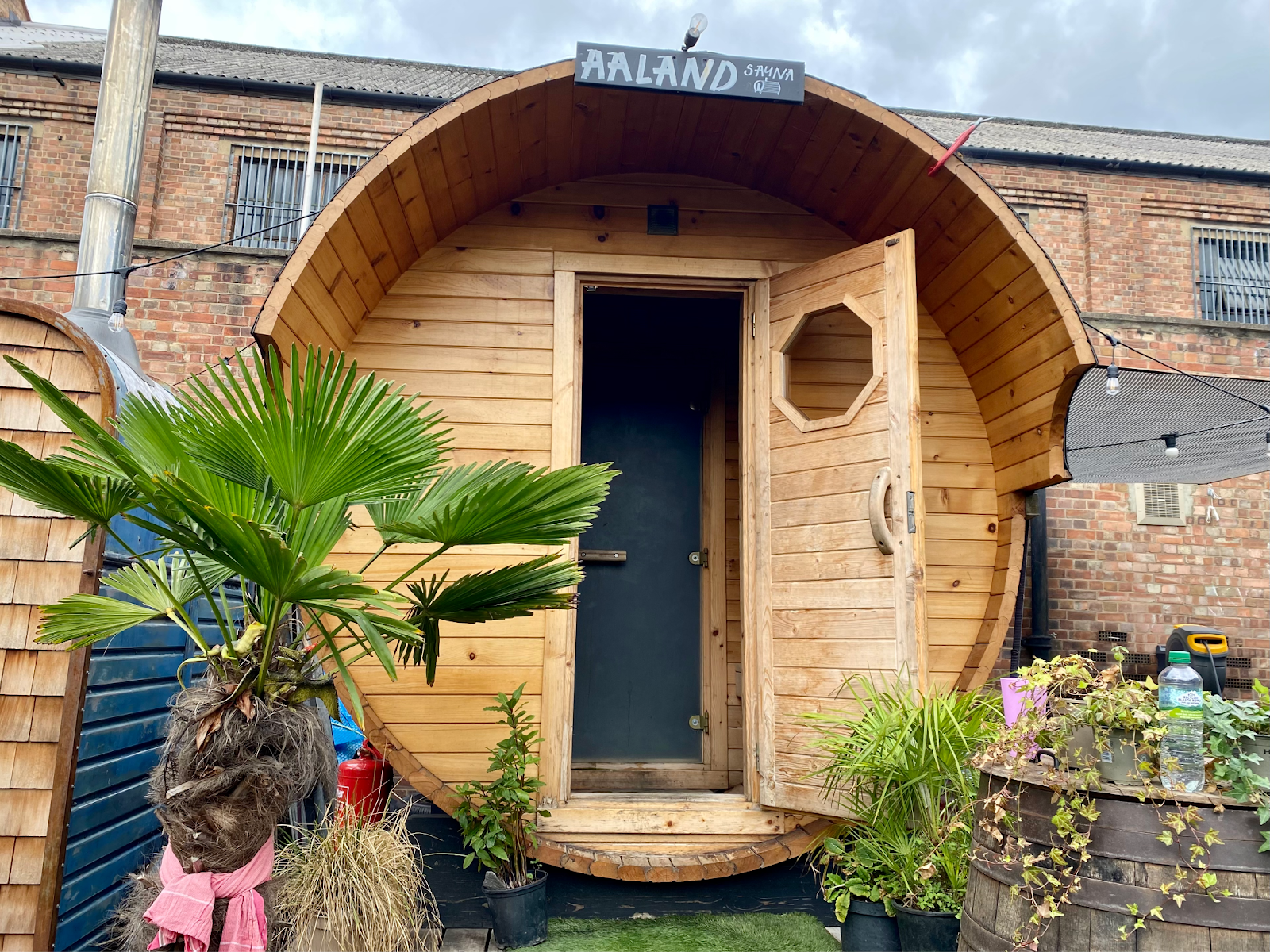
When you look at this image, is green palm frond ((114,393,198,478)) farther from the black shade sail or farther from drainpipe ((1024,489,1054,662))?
drainpipe ((1024,489,1054,662))

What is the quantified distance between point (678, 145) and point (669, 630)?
2640 millimetres

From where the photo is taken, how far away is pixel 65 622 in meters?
2.22

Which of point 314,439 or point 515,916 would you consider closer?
point 314,439

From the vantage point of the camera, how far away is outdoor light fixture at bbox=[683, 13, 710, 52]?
3.41 m

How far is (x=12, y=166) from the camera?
465 inches

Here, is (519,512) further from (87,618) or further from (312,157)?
(312,157)

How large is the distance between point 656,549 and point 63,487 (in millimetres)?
3405

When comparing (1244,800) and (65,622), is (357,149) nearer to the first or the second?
(65,622)

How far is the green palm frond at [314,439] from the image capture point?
209cm

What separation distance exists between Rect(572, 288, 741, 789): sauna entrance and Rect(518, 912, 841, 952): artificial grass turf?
1.55 metres

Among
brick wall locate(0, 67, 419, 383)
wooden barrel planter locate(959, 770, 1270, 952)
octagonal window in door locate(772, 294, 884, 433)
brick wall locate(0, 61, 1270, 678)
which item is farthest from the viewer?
brick wall locate(0, 67, 419, 383)

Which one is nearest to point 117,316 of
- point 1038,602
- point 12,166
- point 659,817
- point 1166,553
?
point 659,817

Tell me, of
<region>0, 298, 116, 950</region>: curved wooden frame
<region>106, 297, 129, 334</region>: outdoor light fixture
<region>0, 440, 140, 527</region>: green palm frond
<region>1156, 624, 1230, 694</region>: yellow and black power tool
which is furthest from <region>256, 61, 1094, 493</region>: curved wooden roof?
<region>1156, 624, 1230, 694</region>: yellow and black power tool

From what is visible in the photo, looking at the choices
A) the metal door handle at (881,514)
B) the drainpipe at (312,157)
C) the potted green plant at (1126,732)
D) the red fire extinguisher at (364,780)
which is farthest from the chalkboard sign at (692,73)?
the drainpipe at (312,157)
